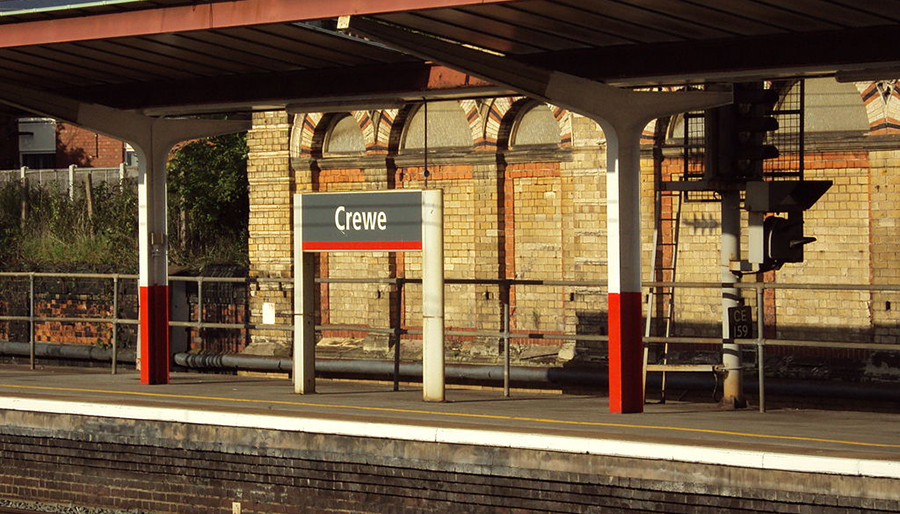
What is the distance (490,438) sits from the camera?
35.1ft

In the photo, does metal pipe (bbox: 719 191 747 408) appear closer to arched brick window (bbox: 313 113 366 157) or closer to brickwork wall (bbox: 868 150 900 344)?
brickwork wall (bbox: 868 150 900 344)

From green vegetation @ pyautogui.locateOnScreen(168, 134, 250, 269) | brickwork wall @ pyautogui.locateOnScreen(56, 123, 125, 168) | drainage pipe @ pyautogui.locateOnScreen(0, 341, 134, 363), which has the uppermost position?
brickwork wall @ pyautogui.locateOnScreen(56, 123, 125, 168)

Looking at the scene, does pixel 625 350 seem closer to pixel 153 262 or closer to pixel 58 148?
pixel 153 262

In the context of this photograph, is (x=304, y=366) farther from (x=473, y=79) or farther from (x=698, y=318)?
(x=698, y=318)

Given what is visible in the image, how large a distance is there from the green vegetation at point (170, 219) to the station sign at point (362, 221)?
445 inches

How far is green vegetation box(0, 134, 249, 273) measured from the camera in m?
25.8

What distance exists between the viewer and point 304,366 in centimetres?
1456

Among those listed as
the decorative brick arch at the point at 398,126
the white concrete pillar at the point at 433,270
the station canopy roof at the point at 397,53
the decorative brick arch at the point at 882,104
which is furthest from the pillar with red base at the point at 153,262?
the decorative brick arch at the point at 882,104

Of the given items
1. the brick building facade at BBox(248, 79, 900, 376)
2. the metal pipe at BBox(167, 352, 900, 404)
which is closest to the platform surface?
the brick building facade at BBox(248, 79, 900, 376)

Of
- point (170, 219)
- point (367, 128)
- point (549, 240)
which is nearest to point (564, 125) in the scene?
point (549, 240)

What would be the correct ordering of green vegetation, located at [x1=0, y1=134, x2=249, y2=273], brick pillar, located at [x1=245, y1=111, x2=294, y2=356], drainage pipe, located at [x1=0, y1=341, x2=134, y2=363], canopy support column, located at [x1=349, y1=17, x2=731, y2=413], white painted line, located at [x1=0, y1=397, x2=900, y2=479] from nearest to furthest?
white painted line, located at [x1=0, y1=397, x2=900, y2=479] < canopy support column, located at [x1=349, y1=17, x2=731, y2=413] < brick pillar, located at [x1=245, y1=111, x2=294, y2=356] < drainage pipe, located at [x1=0, y1=341, x2=134, y2=363] < green vegetation, located at [x1=0, y1=134, x2=249, y2=273]

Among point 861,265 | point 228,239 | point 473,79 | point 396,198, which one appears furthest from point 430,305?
point 228,239

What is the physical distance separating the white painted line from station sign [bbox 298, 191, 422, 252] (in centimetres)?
234

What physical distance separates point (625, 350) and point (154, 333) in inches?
232
